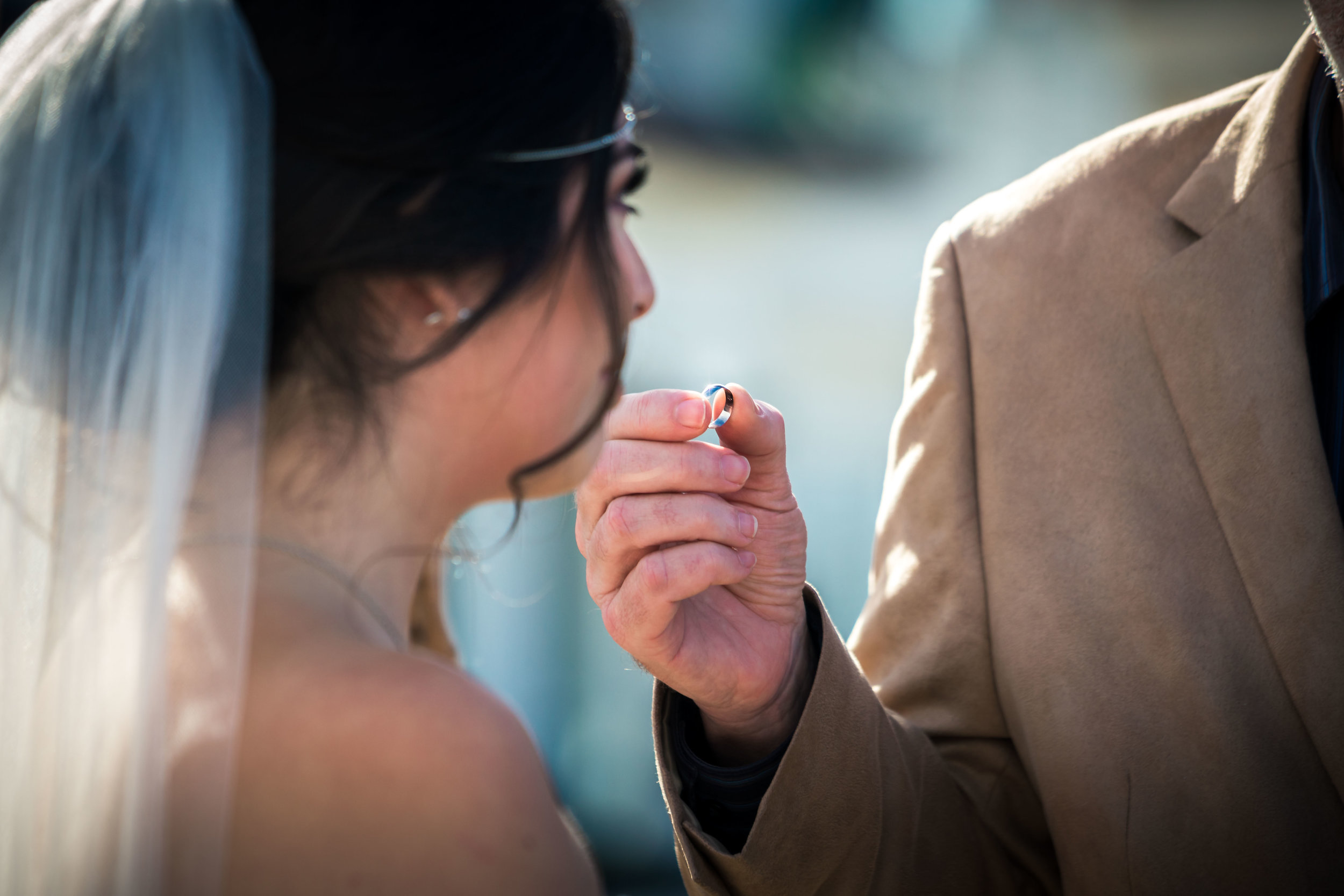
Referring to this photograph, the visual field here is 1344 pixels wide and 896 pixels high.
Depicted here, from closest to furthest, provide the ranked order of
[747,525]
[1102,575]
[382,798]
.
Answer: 1. [382,798]
2. [747,525]
3. [1102,575]

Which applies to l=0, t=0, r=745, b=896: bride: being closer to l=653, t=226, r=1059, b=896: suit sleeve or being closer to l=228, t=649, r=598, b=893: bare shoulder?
l=228, t=649, r=598, b=893: bare shoulder

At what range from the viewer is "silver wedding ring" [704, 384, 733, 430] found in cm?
135

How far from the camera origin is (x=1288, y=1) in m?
6.00

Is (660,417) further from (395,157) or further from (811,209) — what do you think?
(811,209)

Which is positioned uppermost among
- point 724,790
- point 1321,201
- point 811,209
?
point 811,209

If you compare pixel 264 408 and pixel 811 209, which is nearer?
pixel 264 408

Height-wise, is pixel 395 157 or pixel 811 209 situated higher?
pixel 811 209

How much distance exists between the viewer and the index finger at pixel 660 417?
1.32 meters

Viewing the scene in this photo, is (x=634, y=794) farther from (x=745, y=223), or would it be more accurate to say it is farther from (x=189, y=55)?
(x=189, y=55)

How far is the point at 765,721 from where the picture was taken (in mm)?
1545

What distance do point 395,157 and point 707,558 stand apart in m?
0.64

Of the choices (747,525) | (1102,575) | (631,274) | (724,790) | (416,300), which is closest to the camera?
(416,300)

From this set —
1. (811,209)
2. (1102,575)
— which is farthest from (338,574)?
(811,209)

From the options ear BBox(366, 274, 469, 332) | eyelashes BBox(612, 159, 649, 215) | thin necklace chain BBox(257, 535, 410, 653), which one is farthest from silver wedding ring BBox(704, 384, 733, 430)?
thin necklace chain BBox(257, 535, 410, 653)
